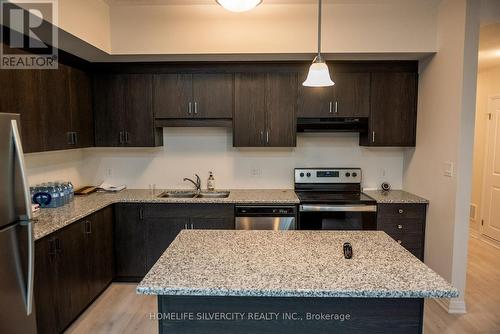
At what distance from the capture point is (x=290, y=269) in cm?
159

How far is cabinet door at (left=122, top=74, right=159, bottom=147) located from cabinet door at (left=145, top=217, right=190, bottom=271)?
884mm

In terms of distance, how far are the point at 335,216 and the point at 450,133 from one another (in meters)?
1.31

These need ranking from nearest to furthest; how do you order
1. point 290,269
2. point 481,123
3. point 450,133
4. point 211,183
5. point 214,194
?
point 290,269 → point 450,133 → point 214,194 → point 211,183 → point 481,123

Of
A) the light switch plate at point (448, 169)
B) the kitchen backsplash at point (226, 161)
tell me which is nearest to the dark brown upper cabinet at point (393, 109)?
the kitchen backsplash at point (226, 161)

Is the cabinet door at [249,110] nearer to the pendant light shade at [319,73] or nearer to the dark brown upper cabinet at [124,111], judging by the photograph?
the dark brown upper cabinet at [124,111]

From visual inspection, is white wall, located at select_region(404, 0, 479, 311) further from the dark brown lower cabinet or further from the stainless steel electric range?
the dark brown lower cabinet

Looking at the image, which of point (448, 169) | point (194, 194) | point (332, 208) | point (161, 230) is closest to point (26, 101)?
point (161, 230)

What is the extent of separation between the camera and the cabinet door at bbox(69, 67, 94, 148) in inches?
127

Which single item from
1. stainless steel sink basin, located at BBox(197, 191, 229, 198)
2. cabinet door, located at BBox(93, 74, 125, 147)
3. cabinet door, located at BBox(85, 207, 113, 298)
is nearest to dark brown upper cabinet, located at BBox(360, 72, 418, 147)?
stainless steel sink basin, located at BBox(197, 191, 229, 198)

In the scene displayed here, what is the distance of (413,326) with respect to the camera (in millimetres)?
1549

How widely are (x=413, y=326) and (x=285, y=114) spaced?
2.51 m

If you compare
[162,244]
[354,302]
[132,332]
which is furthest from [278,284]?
[162,244]

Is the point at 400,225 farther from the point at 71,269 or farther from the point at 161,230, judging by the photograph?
the point at 71,269

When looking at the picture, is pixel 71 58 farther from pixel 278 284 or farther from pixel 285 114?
pixel 278 284
